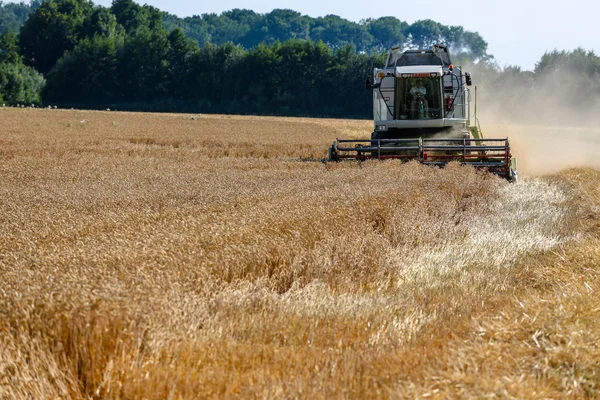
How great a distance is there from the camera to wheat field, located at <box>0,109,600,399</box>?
4.15 meters

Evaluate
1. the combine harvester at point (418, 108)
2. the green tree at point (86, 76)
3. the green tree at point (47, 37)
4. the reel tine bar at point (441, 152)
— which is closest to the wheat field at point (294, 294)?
the reel tine bar at point (441, 152)

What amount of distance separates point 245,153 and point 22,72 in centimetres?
6334

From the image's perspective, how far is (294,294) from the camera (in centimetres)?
602

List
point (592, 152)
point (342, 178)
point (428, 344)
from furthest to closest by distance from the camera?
1. point (592, 152)
2. point (342, 178)
3. point (428, 344)

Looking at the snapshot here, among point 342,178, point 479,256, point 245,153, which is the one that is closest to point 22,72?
point 245,153

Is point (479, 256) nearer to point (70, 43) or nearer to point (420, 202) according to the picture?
point (420, 202)

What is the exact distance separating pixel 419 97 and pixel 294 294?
47.9 ft

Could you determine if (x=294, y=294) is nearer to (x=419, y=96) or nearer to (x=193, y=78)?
(x=419, y=96)

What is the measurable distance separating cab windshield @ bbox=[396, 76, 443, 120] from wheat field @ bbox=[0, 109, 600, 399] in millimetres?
8243

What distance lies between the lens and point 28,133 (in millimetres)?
31672

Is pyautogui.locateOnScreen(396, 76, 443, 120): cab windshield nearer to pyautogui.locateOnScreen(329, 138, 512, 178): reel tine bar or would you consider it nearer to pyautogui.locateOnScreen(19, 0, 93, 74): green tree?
pyautogui.locateOnScreen(329, 138, 512, 178): reel tine bar

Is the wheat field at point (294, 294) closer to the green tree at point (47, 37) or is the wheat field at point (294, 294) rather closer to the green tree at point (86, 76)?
the green tree at point (86, 76)

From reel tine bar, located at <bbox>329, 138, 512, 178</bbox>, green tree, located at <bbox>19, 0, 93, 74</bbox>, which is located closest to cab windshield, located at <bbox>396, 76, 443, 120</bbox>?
reel tine bar, located at <bbox>329, 138, 512, 178</bbox>

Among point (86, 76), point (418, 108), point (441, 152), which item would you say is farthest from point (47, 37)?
point (441, 152)
